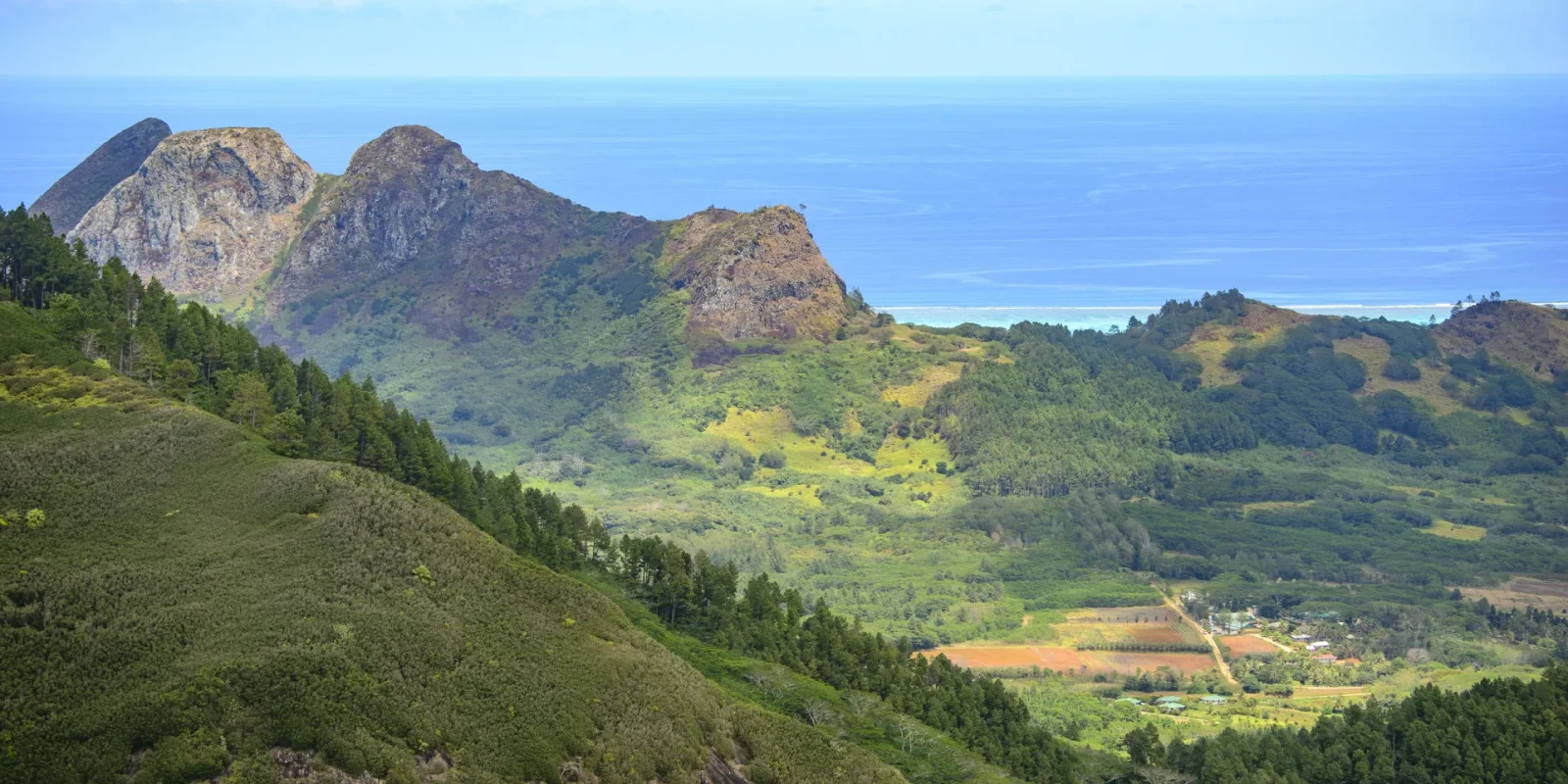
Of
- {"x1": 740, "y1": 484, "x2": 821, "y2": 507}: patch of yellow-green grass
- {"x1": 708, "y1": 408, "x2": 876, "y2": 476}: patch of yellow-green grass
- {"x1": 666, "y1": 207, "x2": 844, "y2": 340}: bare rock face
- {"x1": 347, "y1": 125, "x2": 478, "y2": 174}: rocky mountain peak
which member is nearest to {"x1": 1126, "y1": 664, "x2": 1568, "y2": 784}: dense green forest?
{"x1": 740, "y1": 484, "x2": 821, "y2": 507}: patch of yellow-green grass

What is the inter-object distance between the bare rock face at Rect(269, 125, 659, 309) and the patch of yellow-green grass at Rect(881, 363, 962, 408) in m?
35.9

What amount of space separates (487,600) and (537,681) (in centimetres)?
438

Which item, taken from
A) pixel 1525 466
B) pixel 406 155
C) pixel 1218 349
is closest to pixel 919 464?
pixel 1218 349

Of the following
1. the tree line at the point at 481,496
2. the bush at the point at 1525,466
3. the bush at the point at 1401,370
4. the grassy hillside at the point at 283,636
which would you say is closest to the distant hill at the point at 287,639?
the grassy hillside at the point at 283,636

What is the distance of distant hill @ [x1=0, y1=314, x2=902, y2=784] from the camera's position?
43.5 metres

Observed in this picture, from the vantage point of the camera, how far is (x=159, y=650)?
4616cm

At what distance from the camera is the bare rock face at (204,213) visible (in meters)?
159

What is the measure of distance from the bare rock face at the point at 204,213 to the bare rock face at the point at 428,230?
453cm

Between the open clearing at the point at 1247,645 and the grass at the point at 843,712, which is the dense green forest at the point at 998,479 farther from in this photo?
the grass at the point at 843,712

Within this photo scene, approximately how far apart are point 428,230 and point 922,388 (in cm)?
5740

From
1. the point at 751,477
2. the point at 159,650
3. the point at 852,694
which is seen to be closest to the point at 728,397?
the point at 751,477

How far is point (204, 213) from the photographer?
162625 millimetres

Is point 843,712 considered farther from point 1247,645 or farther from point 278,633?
point 1247,645

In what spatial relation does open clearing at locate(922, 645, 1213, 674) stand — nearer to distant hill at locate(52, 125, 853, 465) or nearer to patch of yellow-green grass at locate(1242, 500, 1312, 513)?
patch of yellow-green grass at locate(1242, 500, 1312, 513)
